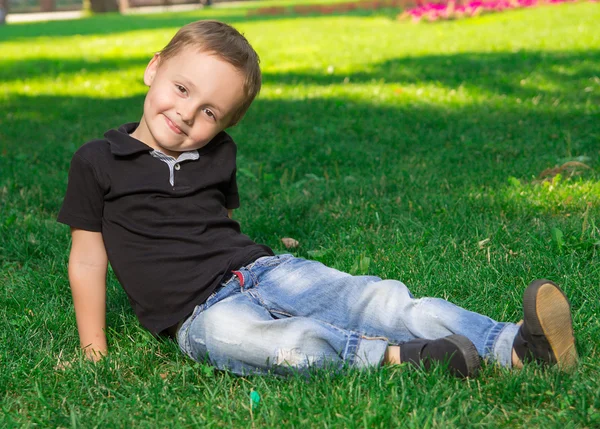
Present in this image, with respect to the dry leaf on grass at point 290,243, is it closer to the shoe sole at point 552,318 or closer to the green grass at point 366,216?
the green grass at point 366,216

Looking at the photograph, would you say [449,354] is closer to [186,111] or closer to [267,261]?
[267,261]

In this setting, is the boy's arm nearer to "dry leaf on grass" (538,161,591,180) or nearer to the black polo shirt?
the black polo shirt

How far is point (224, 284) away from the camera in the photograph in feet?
8.65

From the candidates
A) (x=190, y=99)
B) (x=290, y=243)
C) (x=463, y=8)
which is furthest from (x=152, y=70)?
(x=463, y=8)

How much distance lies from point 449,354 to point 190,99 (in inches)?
51.0

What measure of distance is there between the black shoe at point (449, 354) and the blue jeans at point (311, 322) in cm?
10

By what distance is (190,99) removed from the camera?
8.91ft

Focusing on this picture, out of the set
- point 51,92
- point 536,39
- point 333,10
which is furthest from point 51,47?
A: point 333,10

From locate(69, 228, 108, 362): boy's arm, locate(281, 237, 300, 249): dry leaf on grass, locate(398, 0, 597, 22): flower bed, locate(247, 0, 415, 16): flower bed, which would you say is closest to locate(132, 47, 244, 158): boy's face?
locate(69, 228, 108, 362): boy's arm

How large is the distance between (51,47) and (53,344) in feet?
42.3

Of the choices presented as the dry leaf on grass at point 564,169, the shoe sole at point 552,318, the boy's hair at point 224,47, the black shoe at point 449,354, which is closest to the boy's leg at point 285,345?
the black shoe at point 449,354

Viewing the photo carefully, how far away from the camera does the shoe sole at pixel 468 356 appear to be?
2.24 m

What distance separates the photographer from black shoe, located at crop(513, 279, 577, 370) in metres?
2.18

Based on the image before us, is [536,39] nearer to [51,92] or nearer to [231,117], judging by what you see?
[51,92]
